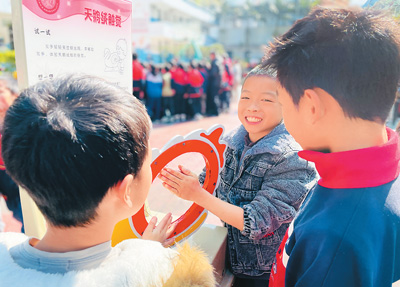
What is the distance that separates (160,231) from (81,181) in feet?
2.07

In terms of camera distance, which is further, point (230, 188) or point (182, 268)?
point (230, 188)

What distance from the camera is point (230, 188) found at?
4.87 feet

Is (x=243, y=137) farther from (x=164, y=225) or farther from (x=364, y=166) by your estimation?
(x=364, y=166)

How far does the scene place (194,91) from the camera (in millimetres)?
9328

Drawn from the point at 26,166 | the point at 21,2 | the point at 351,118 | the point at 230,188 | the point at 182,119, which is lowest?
the point at 182,119

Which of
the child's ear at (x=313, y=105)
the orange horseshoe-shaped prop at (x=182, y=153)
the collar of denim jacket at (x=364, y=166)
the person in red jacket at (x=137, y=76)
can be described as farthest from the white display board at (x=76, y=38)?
the person in red jacket at (x=137, y=76)

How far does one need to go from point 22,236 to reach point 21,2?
30.8 inches

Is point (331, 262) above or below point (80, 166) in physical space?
below

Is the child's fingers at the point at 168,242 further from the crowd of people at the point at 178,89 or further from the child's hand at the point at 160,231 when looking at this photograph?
the crowd of people at the point at 178,89

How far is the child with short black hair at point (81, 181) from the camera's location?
25.5 inches

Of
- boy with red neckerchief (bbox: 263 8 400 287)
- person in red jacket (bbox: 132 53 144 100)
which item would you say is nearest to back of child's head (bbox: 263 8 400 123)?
boy with red neckerchief (bbox: 263 8 400 287)

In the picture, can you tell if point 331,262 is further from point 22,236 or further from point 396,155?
point 22,236

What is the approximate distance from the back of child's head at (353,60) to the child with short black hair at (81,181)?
48 cm

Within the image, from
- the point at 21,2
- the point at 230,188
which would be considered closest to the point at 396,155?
the point at 230,188
